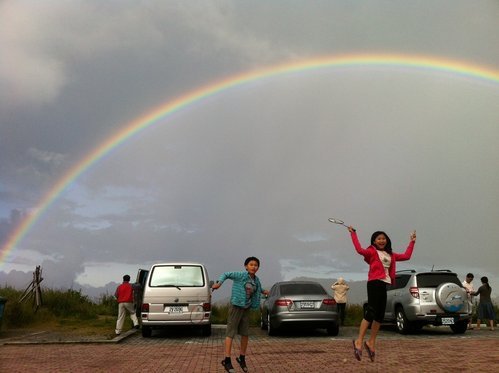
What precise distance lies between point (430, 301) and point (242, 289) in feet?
26.7

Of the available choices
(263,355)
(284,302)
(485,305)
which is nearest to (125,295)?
(284,302)

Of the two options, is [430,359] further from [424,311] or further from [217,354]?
[424,311]

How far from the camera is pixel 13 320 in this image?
59.9 feet

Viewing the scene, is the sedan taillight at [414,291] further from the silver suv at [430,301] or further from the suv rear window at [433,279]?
the suv rear window at [433,279]

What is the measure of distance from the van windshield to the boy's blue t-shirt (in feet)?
20.8

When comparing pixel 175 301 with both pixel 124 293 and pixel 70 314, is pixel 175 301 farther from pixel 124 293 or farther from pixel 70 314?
pixel 70 314

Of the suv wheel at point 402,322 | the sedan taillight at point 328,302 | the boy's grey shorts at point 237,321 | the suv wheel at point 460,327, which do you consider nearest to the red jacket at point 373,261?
the boy's grey shorts at point 237,321

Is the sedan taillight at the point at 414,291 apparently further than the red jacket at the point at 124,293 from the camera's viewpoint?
No

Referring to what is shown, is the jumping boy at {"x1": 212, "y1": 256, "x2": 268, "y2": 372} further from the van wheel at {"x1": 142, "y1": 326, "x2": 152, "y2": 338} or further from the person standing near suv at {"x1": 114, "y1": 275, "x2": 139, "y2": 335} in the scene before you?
the person standing near suv at {"x1": 114, "y1": 275, "x2": 139, "y2": 335}

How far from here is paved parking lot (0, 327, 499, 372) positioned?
8.52 m

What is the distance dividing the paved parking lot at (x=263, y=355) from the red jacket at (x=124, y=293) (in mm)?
1724

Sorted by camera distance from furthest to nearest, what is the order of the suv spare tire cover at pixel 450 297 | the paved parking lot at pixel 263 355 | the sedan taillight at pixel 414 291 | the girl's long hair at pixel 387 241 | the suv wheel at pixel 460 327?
1. the suv wheel at pixel 460 327
2. the sedan taillight at pixel 414 291
3. the suv spare tire cover at pixel 450 297
4. the paved parking lot at pixel 263 355
5. the girl's long hair at pixel 387 241

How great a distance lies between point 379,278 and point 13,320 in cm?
1526

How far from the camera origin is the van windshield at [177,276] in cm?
1403
